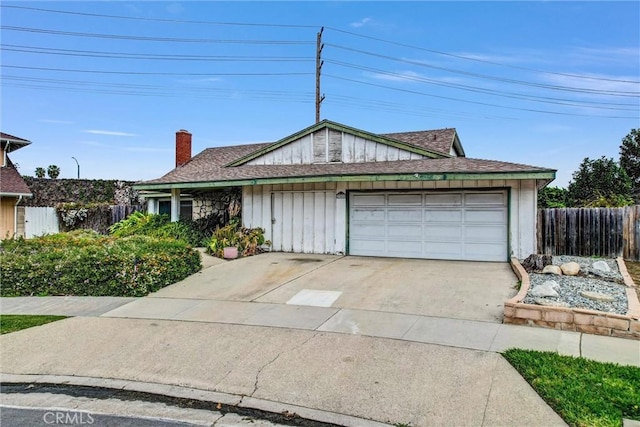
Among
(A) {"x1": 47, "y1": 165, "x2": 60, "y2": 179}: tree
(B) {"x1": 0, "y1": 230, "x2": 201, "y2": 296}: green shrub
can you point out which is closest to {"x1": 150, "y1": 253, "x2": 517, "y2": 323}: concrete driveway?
(B) {"x1": 0, "y1": 230, "x2": 201, "y2": 296}: green shrub

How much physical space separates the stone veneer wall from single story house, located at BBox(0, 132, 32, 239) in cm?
2025

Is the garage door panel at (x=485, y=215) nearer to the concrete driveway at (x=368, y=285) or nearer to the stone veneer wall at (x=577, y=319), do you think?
the concrete driveway at (x=368, y=285)

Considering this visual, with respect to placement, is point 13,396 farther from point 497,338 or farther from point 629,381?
point 629,381

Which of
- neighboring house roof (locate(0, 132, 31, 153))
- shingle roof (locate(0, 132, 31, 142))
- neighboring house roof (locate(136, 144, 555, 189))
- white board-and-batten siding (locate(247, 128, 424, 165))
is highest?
shingle roof (locate(0, 132, 31, 142))

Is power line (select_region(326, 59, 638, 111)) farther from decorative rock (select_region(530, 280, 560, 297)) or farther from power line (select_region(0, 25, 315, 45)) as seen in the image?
decorative rock (select_region(530, 280, 560, 297))

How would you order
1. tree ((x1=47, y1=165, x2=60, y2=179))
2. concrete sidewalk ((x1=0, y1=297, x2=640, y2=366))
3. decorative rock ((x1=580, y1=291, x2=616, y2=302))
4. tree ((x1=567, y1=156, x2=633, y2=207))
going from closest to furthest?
concrete sidewalk ((x1=0, y1=297, x2=640, y2=366)) < decorative rock ((x1=580, y1=291, x2=616, y2=302)) < tree ((x1=567, y1=156, x2=633, y2=207)) < tree ((x1=47, y1=165, x2=60, y2=179))

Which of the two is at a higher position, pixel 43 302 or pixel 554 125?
pixel 554 125

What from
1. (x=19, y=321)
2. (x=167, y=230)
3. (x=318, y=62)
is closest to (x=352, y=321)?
(x=19, y=321)

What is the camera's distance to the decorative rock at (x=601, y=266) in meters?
9.22

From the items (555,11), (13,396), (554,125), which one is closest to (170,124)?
(555,11)

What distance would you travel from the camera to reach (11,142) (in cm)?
1973

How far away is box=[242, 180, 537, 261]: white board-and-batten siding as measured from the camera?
39.4 ft

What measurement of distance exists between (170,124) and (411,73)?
14457 millimetres

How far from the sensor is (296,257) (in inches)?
499
